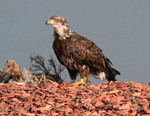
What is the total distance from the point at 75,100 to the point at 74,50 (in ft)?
7.15

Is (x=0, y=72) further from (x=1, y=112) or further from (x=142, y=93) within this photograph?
(x=142, y=93)

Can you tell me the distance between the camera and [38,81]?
9.13 m

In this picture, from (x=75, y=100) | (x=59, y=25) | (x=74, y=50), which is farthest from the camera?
(x=59, y=25)

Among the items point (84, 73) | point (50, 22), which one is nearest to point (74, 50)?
point (84, 73)

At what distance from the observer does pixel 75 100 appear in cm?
730

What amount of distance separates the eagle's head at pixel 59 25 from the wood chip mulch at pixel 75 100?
1.68m

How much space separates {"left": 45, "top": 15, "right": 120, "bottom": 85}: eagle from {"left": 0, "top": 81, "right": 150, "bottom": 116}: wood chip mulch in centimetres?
109

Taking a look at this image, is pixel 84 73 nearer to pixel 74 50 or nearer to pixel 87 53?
pixel 87 53

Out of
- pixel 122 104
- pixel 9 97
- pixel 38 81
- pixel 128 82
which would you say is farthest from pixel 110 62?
pixel 9 97

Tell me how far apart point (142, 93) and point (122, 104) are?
843 mm

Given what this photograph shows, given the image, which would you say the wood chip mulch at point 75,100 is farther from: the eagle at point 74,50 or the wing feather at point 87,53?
the wing feather at point 87,53

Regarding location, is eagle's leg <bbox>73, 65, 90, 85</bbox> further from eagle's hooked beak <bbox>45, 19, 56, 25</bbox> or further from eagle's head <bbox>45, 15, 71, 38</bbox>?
eagle's hooked beak <bbox>45, 19, 56, 25</bbox>

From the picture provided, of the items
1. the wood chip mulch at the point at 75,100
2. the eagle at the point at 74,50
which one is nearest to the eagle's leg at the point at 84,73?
the eagle at the point at 74,50

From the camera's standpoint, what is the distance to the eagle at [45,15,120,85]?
916 cm
